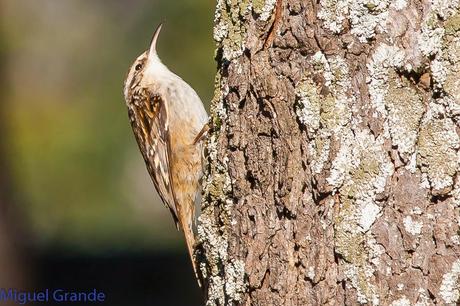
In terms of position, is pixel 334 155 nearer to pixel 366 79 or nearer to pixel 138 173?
pixel 366 79

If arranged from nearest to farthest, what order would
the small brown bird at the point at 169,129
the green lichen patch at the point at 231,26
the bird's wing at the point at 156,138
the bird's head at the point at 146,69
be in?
the green lichen patch at the point at 231,26
the small brown bird at the point at 169,129
the bird's wing at the point at 156,138
the bird's head at the point at 146,69

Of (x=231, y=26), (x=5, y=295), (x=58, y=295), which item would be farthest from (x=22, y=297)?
(x=231, y=26)

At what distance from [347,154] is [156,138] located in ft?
7.69

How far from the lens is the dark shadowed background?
732 centimetres

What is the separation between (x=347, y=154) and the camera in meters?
2.39

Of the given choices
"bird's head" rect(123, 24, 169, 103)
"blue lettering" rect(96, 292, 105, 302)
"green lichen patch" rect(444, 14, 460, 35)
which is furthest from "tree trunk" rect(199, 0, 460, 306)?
"blue lettering" rect(96, 292, 105, 302)

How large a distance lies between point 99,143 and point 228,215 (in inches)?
281

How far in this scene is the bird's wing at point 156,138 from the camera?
453 cm

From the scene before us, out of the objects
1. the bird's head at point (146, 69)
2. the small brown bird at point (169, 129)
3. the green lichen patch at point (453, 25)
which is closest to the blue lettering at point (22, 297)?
the small brown bird at point (169, 129)

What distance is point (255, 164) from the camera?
261 centimetres

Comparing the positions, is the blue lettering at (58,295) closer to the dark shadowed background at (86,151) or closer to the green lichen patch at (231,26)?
the dark shadowed background at (86,151)

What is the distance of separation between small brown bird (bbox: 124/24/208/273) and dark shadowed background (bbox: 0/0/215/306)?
1840 millimetres

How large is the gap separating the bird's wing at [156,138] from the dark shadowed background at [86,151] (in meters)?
1.84

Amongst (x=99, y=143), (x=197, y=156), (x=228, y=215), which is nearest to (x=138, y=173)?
(x=99, y=143)
